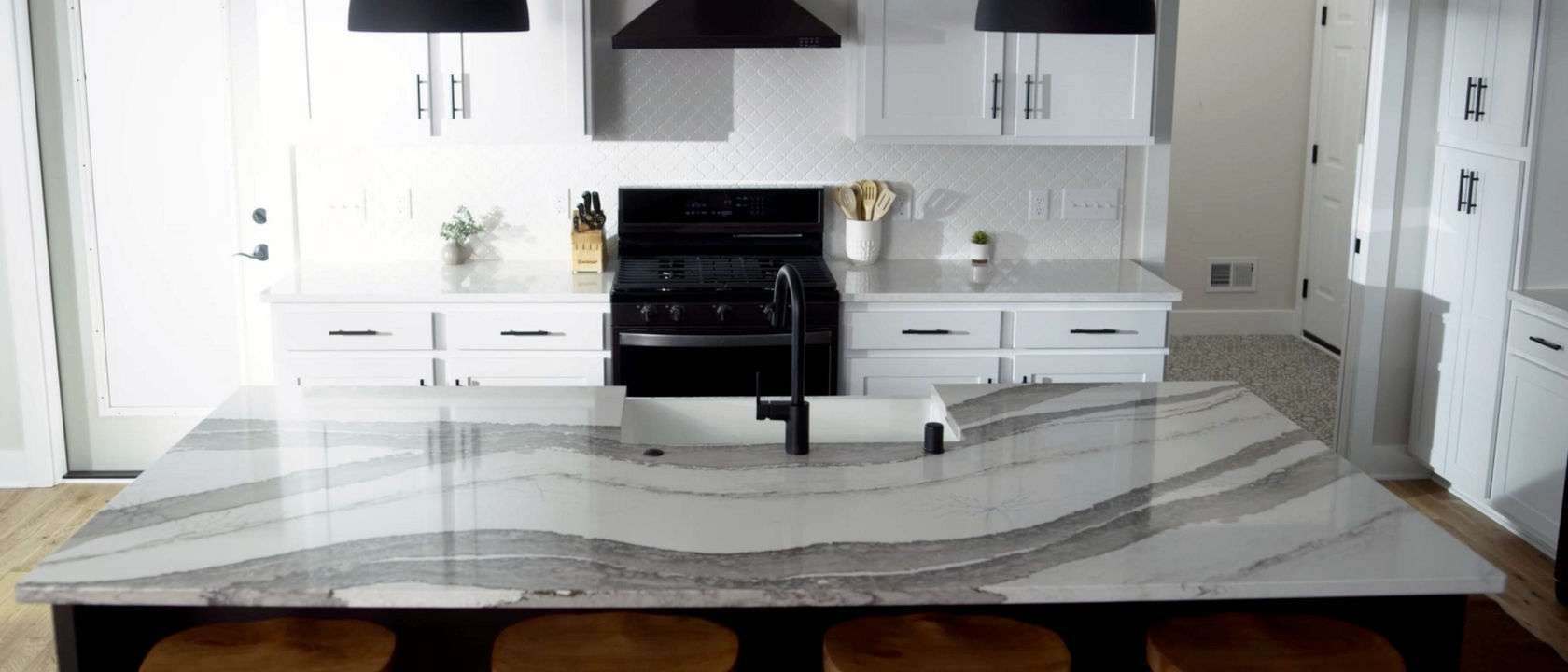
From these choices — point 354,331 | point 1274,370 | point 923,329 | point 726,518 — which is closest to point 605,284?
point 354,331

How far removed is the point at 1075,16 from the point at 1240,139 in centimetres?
490

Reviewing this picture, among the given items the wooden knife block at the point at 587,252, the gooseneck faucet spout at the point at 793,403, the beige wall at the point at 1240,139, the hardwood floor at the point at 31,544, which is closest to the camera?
the gooseneck faucet spout at the point at 793,403

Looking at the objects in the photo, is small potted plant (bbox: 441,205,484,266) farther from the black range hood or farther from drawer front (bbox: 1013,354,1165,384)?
drawer front (bbox: 1013,354,1165,384)

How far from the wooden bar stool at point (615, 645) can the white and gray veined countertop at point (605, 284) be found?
219 centimetres

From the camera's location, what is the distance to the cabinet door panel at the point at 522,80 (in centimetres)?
463

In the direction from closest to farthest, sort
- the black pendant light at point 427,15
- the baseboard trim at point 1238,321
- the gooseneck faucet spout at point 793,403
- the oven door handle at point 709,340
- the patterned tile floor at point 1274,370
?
the gooseneck faucet spout at point 793,403 → the black pendant light at point 427,15 → the oven door handle at point 709,340 → the patterned tile floor at point 1274,370 → the baseboard trim at point 1238,321

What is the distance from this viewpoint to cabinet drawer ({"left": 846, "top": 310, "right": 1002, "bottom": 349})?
468 centimetres

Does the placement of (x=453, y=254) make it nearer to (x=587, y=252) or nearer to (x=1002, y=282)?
(x=587, y=252)

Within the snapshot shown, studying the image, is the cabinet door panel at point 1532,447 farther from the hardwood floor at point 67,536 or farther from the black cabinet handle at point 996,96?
the black cabinet handle at point 996,96

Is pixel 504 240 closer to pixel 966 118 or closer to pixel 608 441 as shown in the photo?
pixel 966 118

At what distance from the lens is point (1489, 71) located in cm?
476

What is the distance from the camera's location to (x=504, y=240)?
5152mm

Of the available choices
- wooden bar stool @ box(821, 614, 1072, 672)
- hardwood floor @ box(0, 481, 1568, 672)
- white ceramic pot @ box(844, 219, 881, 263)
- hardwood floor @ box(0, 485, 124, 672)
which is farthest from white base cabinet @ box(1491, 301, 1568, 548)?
hardwood floor @ box(0, 485, 124, 672)

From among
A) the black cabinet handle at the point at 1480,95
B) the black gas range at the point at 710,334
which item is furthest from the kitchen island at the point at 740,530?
the black cabinet handle at the point at 1480,95
